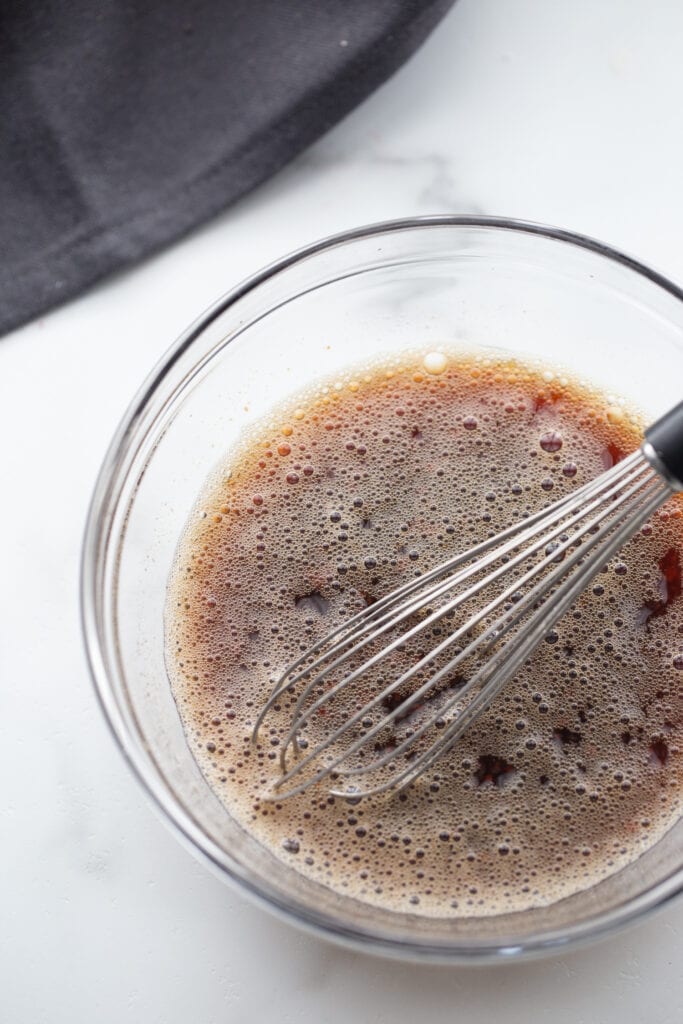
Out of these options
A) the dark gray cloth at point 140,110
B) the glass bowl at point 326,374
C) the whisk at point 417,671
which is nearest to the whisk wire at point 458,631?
the whisk at point 417,671

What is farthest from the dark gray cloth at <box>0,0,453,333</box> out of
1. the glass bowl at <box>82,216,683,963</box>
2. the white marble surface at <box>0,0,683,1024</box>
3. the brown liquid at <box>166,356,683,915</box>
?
the brown liquid at <box>166,356,683,915</box>

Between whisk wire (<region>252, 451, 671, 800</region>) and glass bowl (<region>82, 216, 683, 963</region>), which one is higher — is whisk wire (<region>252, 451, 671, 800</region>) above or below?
below

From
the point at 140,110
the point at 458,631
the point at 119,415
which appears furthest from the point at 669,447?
the point at 140,110

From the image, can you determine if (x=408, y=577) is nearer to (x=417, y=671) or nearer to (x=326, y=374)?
(x=417, y=671)

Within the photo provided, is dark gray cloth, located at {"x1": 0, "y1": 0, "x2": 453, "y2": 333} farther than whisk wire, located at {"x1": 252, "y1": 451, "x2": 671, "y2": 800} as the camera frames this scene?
Yes

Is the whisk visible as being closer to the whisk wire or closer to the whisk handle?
the whisk wire

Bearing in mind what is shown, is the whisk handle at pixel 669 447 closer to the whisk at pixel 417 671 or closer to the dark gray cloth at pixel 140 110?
the whisk at pixel 417 671
